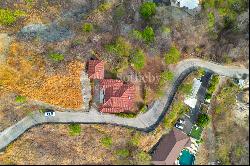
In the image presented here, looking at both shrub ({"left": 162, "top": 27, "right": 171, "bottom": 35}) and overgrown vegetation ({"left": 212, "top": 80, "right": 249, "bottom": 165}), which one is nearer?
shrub ({"left": 162, "top": 27, "right": 171, "bottom": 35})

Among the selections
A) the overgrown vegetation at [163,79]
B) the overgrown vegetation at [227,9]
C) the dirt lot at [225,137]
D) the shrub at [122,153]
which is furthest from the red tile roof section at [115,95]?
the overgrown vegetation at [227,9]

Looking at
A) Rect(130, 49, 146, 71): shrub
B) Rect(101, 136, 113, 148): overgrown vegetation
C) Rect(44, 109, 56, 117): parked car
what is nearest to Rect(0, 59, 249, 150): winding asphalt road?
Rect(44, 109, 56, 117): parked car

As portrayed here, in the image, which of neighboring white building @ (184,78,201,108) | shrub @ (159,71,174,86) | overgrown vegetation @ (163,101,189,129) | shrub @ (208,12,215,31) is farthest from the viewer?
neighboring white building @ (184,78,201,108)

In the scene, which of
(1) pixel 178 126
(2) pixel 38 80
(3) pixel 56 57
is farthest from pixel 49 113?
(1) pixel 178 126

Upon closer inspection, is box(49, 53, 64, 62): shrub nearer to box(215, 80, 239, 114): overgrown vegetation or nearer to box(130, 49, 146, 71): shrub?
box(130, 49, 146, 71): shrub

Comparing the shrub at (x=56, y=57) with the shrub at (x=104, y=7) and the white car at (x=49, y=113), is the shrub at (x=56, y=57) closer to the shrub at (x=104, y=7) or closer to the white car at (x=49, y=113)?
the white car at (x=49, y=113)

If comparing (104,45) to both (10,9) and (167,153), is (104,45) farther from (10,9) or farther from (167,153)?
(167,153)

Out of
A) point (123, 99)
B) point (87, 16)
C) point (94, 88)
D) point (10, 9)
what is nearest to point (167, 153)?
point (123, 99)
